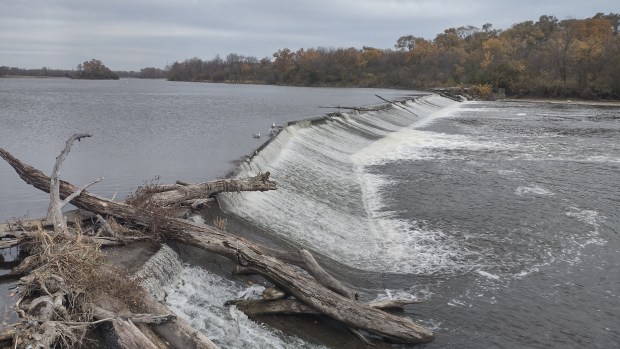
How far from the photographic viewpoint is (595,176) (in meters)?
21.4

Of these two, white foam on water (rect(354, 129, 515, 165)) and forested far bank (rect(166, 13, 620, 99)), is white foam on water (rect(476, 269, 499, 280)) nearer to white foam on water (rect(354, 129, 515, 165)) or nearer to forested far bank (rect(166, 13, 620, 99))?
white foam on water (rect(354, 129, 515, 165))

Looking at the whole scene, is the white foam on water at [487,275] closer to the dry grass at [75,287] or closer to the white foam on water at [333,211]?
the white foam on water at [333,211]

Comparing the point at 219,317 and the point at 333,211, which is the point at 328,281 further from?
the point at 333,211

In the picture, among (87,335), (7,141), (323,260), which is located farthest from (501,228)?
(7,141)

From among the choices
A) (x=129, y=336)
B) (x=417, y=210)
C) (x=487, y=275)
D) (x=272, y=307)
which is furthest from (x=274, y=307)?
(x=417, y=210)

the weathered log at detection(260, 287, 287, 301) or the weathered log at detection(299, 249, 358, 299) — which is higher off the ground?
the weathered log at detection(299, 249, 358, 299)

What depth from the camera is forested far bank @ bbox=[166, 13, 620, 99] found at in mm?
78875

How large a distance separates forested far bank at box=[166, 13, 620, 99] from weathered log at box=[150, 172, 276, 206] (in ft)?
247

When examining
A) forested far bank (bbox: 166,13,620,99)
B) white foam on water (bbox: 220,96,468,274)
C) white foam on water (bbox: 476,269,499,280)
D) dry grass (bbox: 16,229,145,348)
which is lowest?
white foam on water (bbox: 476,269,499,280)

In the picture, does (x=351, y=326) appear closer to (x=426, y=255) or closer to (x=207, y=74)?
(x=426, y=255)

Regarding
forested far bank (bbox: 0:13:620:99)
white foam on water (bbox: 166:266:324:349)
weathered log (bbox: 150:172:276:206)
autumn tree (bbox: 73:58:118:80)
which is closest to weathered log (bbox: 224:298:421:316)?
white foam on water (bbox: 166:266:324:349)

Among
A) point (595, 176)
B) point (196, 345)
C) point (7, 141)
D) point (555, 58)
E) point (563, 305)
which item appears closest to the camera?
point (196, 345)

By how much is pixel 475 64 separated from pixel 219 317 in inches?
4363

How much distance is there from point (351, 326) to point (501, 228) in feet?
26.7
